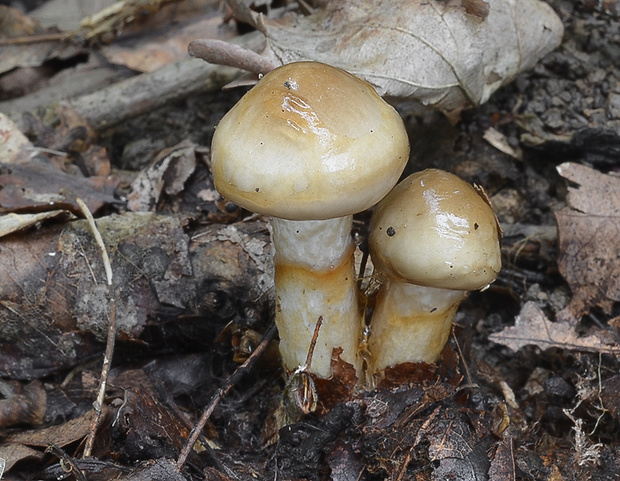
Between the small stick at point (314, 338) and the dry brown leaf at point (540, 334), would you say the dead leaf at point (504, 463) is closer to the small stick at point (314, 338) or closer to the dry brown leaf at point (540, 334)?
the dry brown leaf at point (540, 334)

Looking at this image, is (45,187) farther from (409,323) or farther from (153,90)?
(409,323)

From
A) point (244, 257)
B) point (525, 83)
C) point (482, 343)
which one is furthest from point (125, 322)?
point (525, 83)

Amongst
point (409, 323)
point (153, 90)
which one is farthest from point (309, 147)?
point (153, 90)

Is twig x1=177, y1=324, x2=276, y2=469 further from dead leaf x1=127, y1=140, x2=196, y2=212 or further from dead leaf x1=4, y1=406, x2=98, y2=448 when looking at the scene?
dead leaf x1=127, y1=140, x2=196, y2=212

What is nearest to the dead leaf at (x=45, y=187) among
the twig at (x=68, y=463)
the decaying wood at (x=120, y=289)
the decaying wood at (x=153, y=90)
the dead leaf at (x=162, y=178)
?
the dead leaf at (x=162, y=178)

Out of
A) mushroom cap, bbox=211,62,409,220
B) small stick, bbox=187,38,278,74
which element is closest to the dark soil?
small stick, bbox=187,38,278,74
